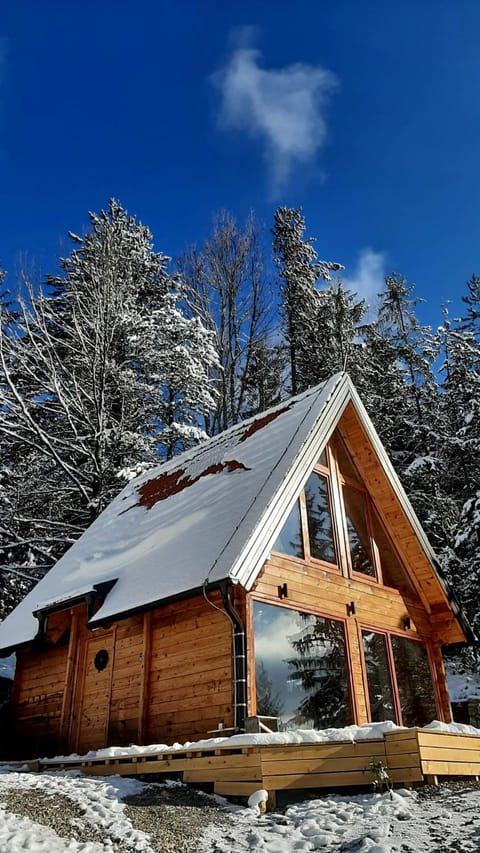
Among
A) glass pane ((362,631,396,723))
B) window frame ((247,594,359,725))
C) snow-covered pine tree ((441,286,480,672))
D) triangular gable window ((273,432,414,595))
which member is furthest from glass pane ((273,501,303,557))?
snow-covered pine tree ((441,286,480,672))

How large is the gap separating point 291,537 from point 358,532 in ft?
6.43

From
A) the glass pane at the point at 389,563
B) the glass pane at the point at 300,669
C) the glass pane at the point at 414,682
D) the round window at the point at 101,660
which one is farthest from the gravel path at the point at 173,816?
the glass pane at the point at 389,563

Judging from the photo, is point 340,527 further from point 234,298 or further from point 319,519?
point 234,298

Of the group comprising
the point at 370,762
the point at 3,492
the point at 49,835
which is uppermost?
the point at 3,492

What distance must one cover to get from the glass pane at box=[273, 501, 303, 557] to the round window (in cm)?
301

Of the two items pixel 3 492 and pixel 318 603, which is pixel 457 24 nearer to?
pixel 318 603

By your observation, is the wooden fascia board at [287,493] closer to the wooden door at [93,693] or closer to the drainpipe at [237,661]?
the drainpipe at [237,661]

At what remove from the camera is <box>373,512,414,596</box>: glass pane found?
34.3 feet

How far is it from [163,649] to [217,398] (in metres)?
13.6

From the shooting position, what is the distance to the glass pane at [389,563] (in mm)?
10469

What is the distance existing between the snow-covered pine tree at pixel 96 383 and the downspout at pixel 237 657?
8476mm

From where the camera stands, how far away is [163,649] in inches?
314

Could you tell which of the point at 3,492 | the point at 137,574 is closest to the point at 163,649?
the point at 137,574

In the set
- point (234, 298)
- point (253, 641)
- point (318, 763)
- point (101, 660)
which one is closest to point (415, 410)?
point (234, 298)
